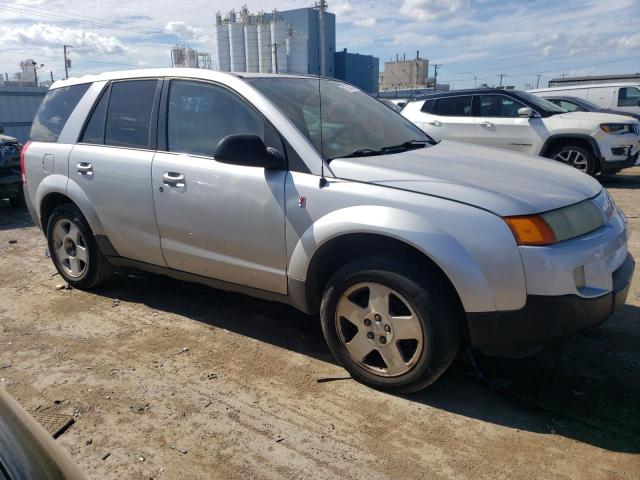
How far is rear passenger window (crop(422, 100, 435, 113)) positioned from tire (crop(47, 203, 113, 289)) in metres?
7.54

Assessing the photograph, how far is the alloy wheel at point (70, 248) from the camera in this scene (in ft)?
15.0

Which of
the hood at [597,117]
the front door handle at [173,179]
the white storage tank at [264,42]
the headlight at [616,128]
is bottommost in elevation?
the front door handle at [173,179]

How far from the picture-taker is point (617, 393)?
2.97 metres

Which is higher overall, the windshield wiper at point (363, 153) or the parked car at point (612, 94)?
the parked car at point (612, 94)

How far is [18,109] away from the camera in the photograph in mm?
20844

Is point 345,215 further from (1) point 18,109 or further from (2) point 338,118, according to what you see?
(1) point 18,109

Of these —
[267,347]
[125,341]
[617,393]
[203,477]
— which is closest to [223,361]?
[267,347]

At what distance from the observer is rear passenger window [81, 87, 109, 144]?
4.30m

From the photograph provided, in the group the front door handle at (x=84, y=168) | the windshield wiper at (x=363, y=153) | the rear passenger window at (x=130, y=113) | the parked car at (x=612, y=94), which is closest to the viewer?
the windshield wiper at (x=363, y=153)

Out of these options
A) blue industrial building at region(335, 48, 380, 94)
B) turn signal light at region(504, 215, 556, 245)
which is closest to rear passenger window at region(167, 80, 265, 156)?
turn signal light at region(504, 215, 556, 245)

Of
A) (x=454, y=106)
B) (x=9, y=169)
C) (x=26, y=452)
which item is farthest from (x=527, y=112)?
(x=26, y=452)

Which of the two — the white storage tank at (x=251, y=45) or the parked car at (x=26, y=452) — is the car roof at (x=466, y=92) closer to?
the parked car at (x=26, y=452)

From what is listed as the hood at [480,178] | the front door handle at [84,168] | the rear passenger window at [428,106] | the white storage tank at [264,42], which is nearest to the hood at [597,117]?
the rear passenger window at [428,106]

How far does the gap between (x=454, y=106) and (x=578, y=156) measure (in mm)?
2394
